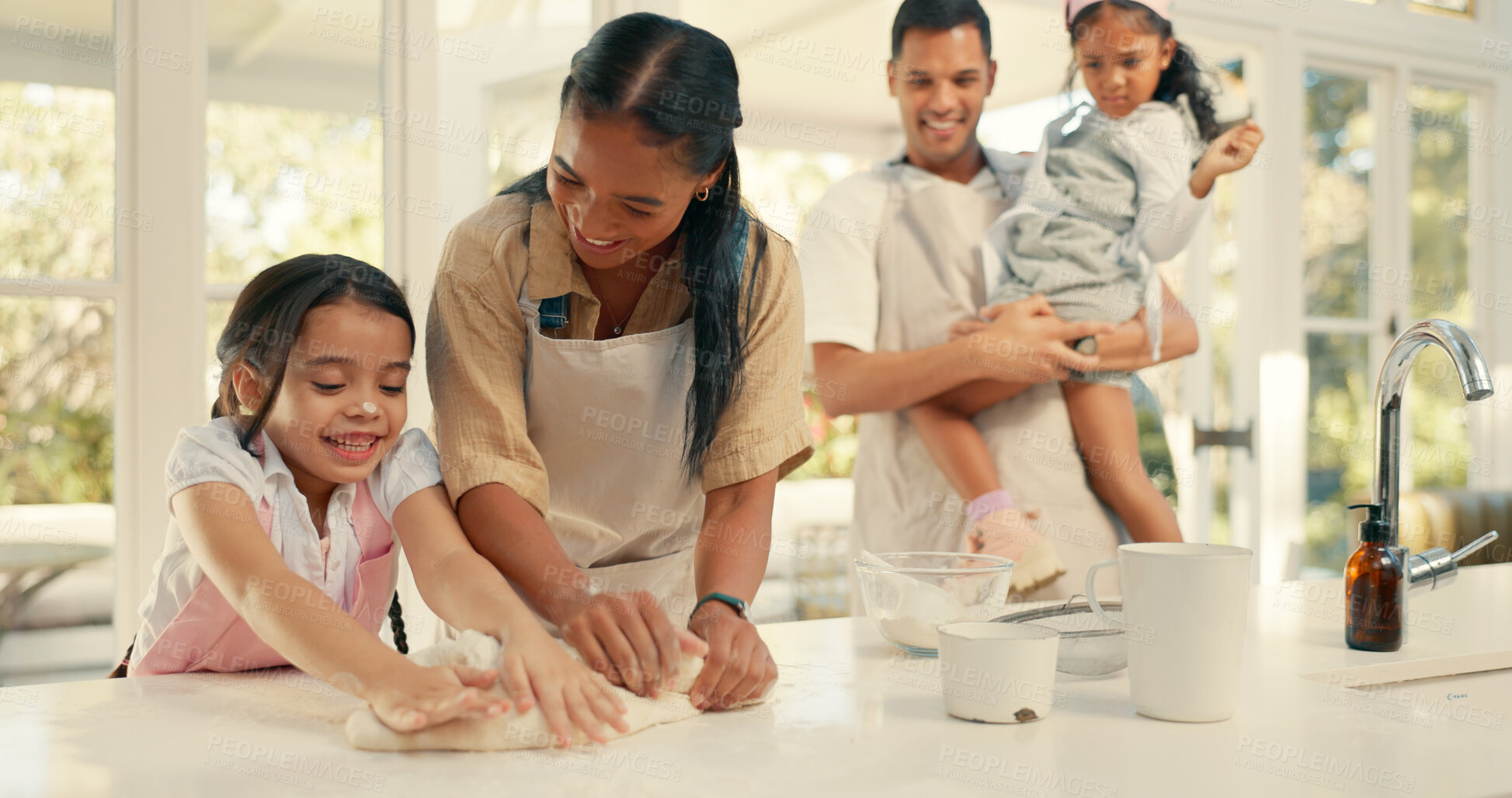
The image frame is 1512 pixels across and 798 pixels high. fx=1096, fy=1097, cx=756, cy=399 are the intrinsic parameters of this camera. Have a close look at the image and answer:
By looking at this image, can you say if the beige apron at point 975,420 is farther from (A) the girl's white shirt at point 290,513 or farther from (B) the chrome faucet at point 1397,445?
(A) the girl's white shirt at point 290,513

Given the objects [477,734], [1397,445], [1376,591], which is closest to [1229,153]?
[1397,445]

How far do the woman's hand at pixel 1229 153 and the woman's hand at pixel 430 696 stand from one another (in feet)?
5.64

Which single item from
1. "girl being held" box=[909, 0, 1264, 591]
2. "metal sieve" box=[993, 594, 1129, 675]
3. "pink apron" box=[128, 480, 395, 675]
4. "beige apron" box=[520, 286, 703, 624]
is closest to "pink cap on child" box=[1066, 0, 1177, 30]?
"girl being held" box=[909, 0, 1264, 591]

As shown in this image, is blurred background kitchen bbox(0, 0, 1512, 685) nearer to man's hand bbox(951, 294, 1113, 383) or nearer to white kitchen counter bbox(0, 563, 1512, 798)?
man's hand bbox(951, 294, 1113, 383)

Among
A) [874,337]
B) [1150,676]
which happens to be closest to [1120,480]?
[874,337]

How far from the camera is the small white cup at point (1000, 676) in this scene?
2.84ft

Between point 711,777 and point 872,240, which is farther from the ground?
point 872,240

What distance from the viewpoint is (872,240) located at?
2.04 metres

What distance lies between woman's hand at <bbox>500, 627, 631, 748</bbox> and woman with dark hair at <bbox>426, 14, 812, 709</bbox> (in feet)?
0.24

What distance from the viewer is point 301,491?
1.25 meters

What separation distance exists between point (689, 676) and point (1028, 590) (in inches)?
37.6

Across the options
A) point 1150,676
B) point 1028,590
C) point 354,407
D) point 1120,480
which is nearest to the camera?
point 1150,676

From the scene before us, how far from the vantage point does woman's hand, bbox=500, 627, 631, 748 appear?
2.65ft

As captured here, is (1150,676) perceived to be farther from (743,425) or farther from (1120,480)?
(1120,480)
